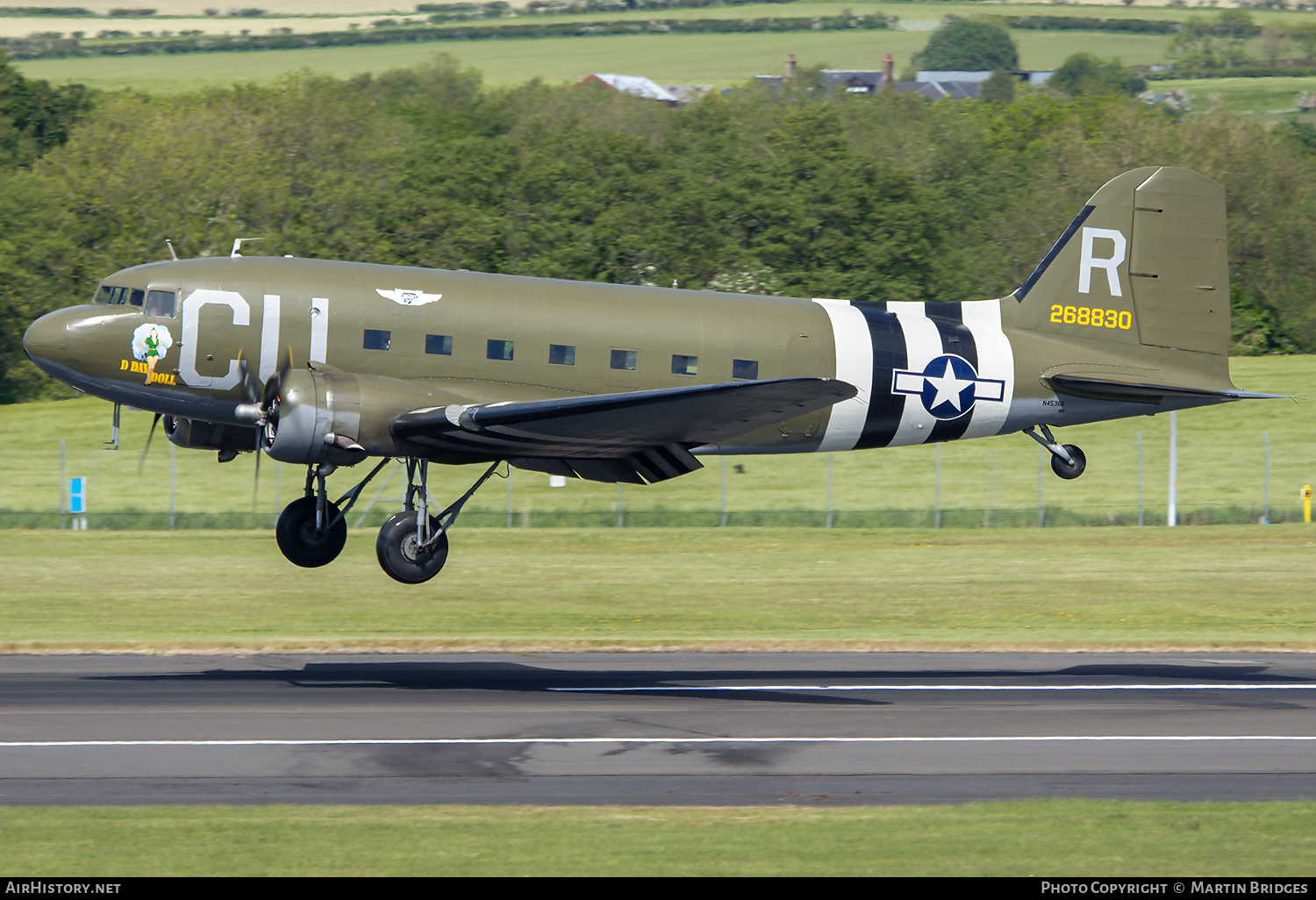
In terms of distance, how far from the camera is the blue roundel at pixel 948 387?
25188 millimetres

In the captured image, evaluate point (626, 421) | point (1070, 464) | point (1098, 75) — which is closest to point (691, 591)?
point (1070, 464)

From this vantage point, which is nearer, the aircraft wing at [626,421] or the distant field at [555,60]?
the aircraft wing at [626,421]

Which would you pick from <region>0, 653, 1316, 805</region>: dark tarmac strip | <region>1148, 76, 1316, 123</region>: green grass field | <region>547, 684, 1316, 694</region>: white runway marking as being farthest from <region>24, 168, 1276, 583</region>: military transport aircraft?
<region>1148, 76, 1316, 123</region>: green grass field

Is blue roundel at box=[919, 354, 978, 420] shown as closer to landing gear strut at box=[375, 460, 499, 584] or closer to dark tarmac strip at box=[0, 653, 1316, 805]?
dark tarmac strip at box=[0, 653, 1316, 805]

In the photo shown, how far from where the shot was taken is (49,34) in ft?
575

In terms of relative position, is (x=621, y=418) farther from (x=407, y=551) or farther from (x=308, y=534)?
(x=308, y=534)

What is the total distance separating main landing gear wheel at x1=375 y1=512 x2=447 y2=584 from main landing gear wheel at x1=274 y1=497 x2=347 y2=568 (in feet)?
7.88

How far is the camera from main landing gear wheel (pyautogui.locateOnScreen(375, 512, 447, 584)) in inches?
862

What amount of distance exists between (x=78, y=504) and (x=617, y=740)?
36.8m

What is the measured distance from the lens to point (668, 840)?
14242mm

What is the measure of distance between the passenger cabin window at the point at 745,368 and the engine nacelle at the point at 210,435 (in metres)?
8.08

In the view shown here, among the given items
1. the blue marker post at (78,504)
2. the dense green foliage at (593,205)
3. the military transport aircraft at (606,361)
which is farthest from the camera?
the dense green foliage at (593,205)

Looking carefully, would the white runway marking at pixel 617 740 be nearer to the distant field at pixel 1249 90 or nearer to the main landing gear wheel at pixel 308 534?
the main landing gear wheel at pixel 308 534

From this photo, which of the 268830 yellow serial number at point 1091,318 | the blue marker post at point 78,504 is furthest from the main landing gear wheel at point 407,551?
the blue marker post at point 78,504
